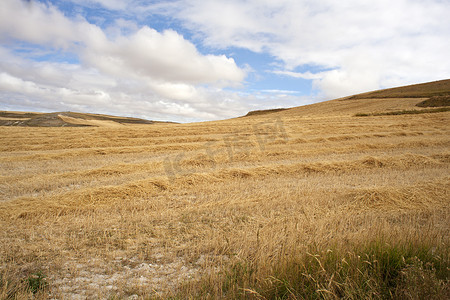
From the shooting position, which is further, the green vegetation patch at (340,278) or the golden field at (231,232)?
the golden field at (231,232)

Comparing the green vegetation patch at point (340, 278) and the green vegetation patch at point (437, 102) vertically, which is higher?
the green vegetation patch at point (437, 102)

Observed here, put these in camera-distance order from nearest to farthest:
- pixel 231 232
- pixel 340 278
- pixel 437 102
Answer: pixel 340 278
pixel 231 232
pixel 437 102

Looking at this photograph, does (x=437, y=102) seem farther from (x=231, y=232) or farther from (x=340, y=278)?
(x=340, y=278)

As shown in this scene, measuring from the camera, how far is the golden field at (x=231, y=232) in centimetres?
321

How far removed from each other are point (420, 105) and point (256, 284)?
4973cm

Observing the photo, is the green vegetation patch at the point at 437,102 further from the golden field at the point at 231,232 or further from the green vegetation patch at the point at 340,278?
the green vegetation patch at the point at 340,278

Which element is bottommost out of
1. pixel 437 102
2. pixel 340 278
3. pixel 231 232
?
pixel 231 232

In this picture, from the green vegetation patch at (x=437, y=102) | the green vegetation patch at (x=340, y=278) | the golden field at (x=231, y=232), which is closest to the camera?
the green vegetation patch at (x=340, y=278)

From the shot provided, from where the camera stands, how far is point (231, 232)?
483 cm

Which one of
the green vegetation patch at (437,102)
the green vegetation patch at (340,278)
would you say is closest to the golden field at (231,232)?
the green vegetation patch at (340,278)

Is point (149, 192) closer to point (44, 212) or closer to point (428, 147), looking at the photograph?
point (44, 212)

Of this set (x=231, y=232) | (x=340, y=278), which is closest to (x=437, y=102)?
(x=231, y=232)

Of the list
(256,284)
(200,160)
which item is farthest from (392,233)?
(200,160)

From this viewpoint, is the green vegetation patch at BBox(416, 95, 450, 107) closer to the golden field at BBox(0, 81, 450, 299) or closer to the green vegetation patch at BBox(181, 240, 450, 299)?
the golden field at BBox(0, 81, 450, 299)
